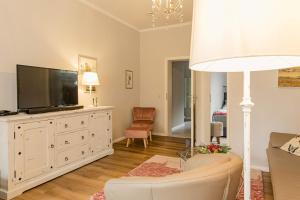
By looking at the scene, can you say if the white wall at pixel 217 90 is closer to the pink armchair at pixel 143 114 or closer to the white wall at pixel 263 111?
the pink armchair at pixel 143 114

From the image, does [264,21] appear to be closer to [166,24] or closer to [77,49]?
[77,49]

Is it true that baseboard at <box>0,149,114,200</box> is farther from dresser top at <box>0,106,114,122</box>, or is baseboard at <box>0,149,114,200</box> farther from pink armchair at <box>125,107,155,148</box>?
pink armchair at <box>125,107,155,148</box>

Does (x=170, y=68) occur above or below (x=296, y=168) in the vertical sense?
above

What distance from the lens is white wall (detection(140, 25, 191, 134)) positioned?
545 cm

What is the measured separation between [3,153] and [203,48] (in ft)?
8.62

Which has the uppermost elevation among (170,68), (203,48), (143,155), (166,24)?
(166,24)

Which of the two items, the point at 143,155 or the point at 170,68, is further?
the point at 170,68

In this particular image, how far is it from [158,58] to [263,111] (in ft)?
10.6

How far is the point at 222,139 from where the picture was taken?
510 cm

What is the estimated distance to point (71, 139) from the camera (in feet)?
10.3

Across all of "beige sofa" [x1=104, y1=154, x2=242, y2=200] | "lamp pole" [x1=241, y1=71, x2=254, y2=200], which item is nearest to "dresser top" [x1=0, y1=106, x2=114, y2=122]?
"beige sofa" [x1=104, y1=154, x2=242, y2=200]

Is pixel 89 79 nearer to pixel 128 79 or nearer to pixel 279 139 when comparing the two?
pixel 128 79

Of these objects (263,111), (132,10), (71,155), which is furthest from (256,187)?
(132,10)

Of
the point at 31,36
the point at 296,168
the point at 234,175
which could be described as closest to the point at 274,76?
the point at 296,168
